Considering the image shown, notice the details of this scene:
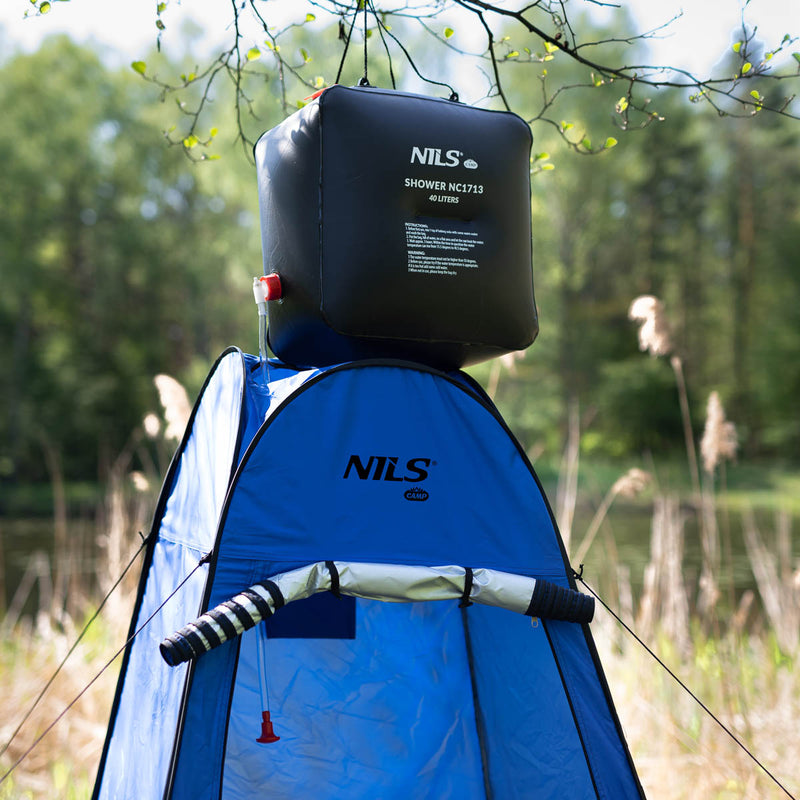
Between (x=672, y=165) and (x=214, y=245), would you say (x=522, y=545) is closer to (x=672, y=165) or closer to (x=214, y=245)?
(x=214, y=245)

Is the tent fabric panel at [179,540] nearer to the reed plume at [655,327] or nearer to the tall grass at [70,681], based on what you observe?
the tall grass at [70,681]

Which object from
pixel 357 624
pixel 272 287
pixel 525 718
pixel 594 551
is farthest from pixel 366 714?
pixel 594 551

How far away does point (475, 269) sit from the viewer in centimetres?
171

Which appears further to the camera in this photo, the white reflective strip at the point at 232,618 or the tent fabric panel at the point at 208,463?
the tent fabric panel at the point at 208,463

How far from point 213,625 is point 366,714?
74cm

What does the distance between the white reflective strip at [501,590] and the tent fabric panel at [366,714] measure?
515 mm

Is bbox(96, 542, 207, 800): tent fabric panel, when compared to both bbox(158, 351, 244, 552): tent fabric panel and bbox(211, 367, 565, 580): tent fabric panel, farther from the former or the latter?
bbox(211, 367, 565, 580): tent fabric panel

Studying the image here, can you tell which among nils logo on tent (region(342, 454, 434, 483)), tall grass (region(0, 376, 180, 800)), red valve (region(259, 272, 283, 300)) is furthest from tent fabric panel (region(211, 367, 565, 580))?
tall grass (region(0, 376, 180, 800))

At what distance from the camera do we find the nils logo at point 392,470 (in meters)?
1.72

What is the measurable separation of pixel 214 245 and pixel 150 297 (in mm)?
1759

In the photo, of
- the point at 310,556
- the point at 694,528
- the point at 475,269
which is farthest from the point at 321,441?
the point at 694,528

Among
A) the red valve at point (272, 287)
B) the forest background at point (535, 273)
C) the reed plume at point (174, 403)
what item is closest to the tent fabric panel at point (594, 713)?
the red valve at point (272, 287)

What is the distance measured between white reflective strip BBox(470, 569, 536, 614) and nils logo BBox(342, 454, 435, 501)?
187 mm

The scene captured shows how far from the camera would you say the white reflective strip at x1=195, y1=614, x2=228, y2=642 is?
1.48 metres
